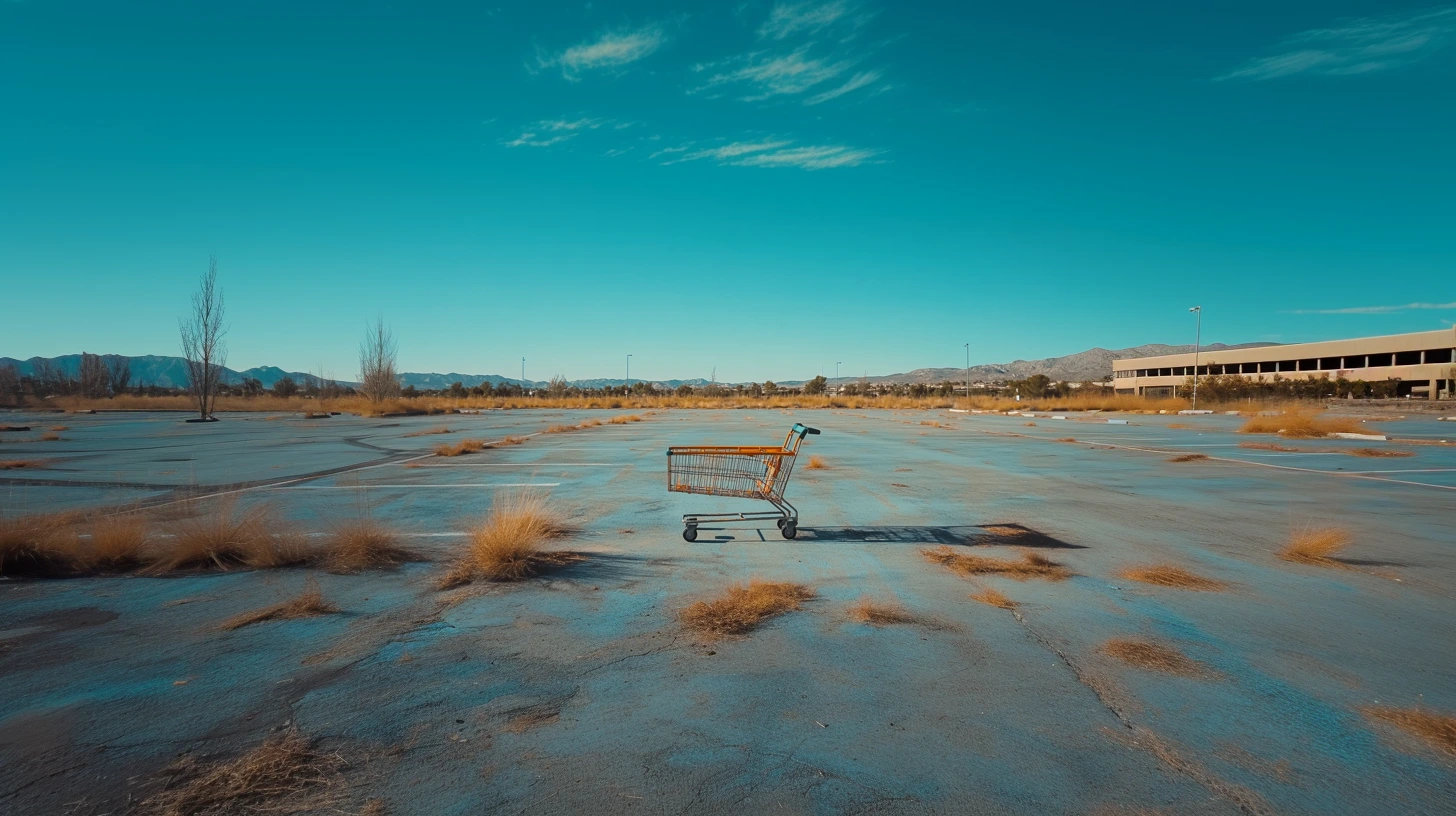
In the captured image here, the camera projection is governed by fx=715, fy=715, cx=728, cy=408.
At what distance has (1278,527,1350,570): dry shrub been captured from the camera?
6.47 m

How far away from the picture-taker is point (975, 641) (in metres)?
4.38

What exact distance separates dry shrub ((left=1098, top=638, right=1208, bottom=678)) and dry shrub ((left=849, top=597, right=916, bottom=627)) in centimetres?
118

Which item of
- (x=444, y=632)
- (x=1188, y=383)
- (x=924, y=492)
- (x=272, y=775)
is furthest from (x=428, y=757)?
(x=1188, y=383)

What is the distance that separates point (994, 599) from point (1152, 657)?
124 cm

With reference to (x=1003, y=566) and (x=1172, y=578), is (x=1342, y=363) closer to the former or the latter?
(x=1172, y=578)

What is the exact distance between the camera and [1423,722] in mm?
3260

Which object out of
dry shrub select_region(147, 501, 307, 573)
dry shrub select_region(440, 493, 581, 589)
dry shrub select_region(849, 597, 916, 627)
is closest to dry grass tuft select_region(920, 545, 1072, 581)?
dry shrub select_region(849, 597, 916, 627)

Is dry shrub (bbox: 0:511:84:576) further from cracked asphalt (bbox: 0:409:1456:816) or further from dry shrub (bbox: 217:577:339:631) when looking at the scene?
dry shrub (bbox: 217:577:339:631)

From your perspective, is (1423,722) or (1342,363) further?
(1342,363)

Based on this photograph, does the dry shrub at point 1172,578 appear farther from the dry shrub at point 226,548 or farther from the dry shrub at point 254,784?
the dry shrub at point 226,548

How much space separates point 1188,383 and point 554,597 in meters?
83.7

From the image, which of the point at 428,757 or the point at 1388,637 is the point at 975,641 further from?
the point at 428,757

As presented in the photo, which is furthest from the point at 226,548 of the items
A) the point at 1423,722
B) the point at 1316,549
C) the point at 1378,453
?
the point at 1378,453

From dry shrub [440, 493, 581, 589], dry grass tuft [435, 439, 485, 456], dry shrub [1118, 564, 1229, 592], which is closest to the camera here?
dry shrub [1118, 564, 1229, 592]
